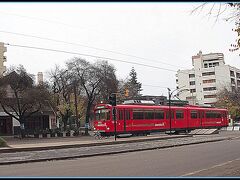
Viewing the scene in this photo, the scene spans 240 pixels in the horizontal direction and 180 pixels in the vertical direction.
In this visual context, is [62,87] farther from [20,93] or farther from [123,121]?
[123,121]

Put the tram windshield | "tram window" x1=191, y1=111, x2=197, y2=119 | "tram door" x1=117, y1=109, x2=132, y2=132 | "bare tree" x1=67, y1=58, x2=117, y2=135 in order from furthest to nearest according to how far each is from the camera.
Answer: "bare tree" x1=67, y1=58, x2=117, y2=135 → "tram window" x1=191, y1=111, x2=197, y2=119 → the tram windshield → "tram door" x1=117, y1=109, x2=132, y2=132

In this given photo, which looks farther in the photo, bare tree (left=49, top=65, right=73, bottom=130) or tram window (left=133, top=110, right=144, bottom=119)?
bare tree (left=49, top=65, right=73, bottom=130)

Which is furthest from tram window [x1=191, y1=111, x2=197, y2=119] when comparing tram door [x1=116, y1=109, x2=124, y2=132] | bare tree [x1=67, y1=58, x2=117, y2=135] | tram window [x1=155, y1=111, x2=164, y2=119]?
tram door [x1=116, y1=109, x2=124, y2=132]

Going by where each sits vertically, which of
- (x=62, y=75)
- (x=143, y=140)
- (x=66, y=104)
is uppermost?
(x=62, y=75)

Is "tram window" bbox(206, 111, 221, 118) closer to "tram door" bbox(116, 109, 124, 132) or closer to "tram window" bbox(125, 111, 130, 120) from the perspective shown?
"tram window" bbox(125, 111, 130, 120)

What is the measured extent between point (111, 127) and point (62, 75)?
22.7m

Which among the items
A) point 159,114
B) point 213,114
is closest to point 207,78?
point 213,114

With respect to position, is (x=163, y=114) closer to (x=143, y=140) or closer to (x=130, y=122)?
(x=130, y=122)

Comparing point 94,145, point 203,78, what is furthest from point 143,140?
point 203,78

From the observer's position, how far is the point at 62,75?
5831 cm

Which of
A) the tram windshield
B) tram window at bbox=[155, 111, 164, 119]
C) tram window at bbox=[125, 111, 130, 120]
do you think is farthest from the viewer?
tram window at bbox=[155, 111, 164, 119]

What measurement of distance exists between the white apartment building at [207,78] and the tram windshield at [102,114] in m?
82.1

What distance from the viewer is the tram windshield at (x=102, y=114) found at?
3845 cm

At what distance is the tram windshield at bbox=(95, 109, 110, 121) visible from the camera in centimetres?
3845
